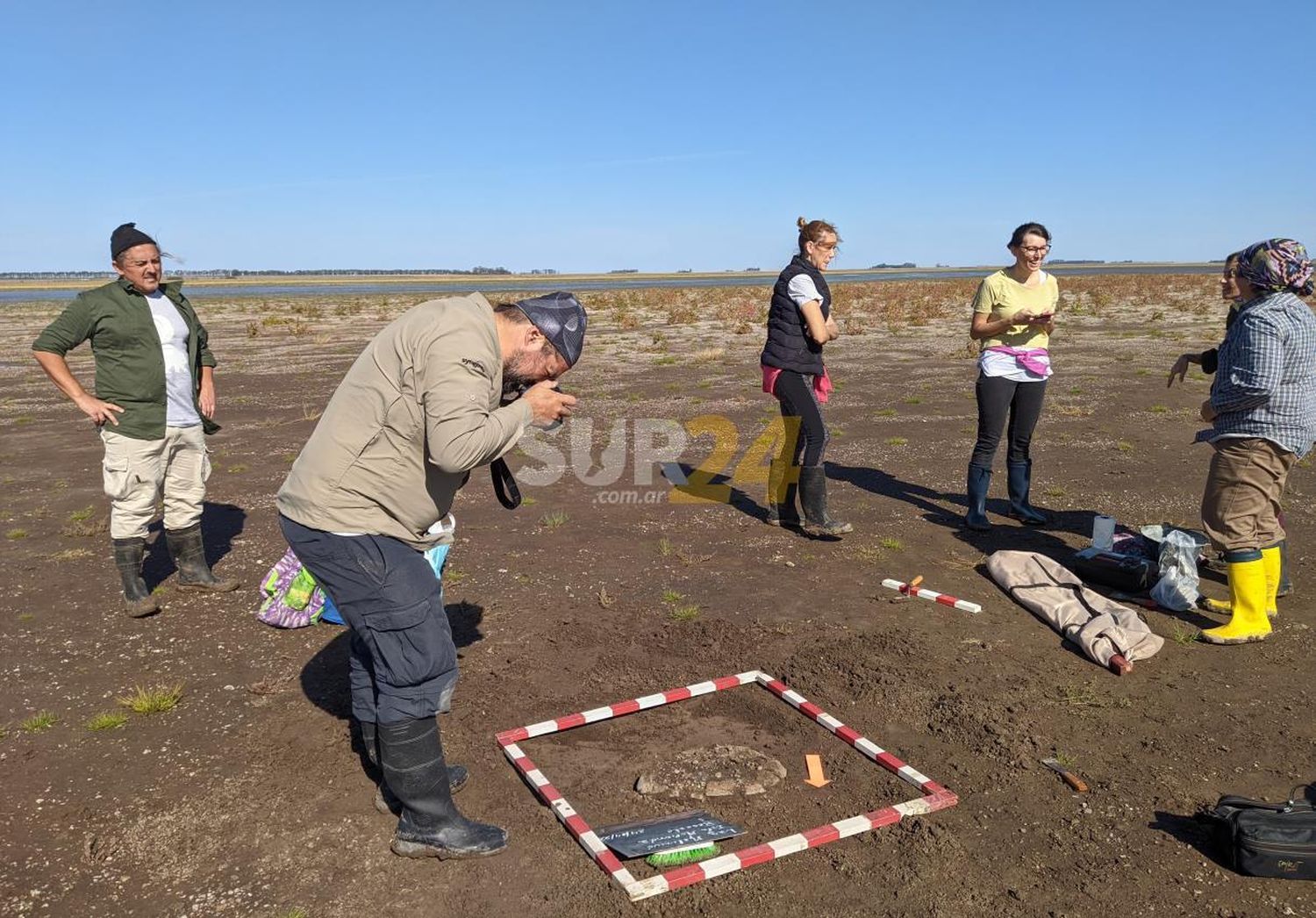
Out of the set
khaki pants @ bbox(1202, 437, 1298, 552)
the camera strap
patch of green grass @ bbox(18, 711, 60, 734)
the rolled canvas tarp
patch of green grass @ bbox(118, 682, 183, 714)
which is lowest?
patch of green grass @ bbox(18, 711, 60, 734)

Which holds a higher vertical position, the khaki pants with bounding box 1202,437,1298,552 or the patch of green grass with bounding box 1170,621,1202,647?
Result: the khaki pants with bounding box 1202,437,1298,552

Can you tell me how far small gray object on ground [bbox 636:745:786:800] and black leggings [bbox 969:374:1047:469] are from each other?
178 inches

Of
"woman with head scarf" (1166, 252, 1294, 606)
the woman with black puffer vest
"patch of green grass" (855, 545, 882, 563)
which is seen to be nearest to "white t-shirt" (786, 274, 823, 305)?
the woman with black puffer vest

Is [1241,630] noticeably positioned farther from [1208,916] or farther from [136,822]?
[136,822]

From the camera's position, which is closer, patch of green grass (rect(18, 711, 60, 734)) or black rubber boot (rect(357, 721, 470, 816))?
black rubber boot (rect(357, 721, 470, 816))

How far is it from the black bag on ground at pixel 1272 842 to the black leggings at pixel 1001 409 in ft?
15.1

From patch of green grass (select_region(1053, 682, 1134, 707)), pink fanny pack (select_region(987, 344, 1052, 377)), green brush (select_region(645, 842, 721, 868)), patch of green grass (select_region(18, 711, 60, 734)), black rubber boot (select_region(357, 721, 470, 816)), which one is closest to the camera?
green brush (select_region(645, 842, 721, 868))

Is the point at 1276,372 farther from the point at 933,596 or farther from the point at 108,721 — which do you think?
the point at 108,721

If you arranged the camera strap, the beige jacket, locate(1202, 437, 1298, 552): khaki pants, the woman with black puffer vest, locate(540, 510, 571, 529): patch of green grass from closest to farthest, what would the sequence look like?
1. the beige jacket
2. the camera strap
3. locate(1202, 437, 1298, 552): khaki pants
4. the woman with black puffer vest
5. locate(540, 510, 571, 529): patch of green grass

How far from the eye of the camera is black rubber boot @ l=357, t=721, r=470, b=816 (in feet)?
13.4

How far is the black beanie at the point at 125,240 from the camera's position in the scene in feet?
19.8

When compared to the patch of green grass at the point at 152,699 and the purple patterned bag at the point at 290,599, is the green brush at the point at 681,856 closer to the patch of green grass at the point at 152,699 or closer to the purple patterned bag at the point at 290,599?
the patch of green grass at the point at 152,699

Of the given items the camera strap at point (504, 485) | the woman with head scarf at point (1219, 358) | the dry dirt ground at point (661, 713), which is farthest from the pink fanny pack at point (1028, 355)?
the camera strap at point (504, 485)

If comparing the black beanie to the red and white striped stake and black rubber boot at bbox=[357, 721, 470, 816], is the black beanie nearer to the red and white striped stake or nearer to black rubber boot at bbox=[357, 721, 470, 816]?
black rubber boot at bbox=[357, 721, 470, 816]
